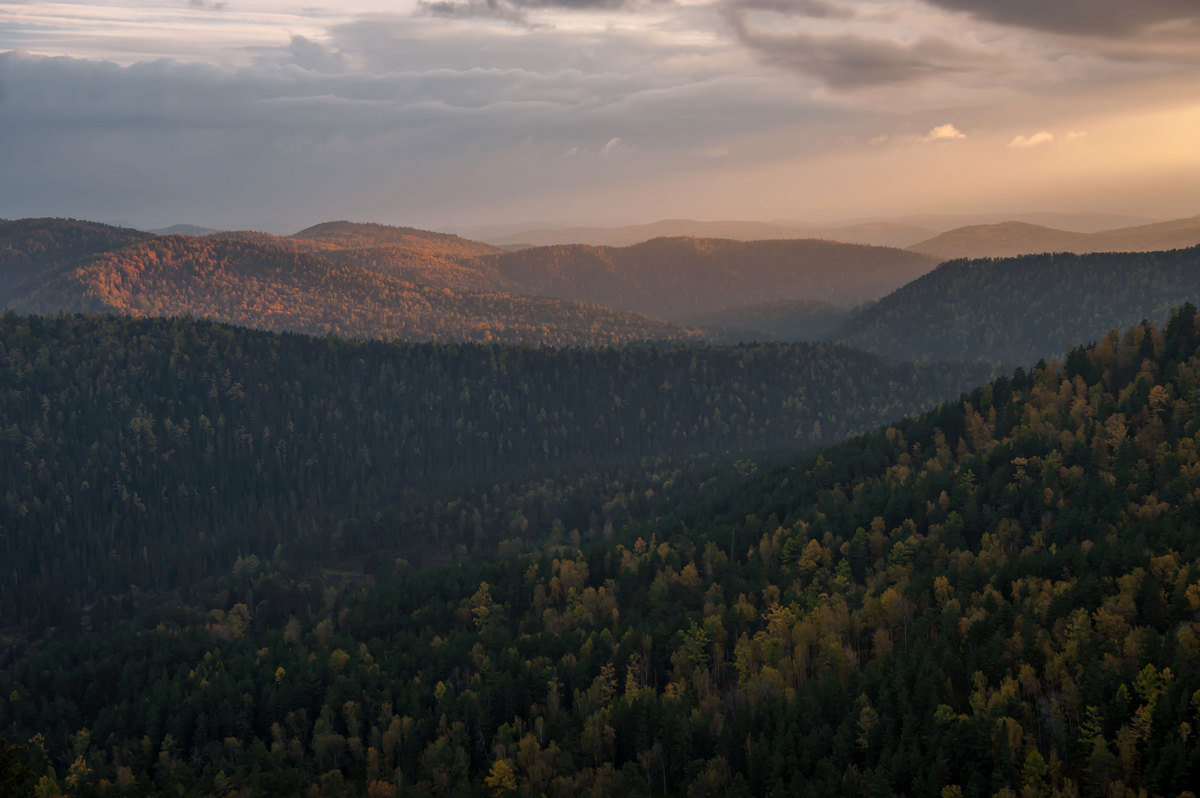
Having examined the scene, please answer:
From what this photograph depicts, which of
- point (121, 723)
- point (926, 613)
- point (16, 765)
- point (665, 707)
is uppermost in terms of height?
point (16, 765)

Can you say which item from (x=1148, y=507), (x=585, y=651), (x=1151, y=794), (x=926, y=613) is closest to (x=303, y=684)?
(x=585, y=651)

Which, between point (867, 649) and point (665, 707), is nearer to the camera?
point (665, 707)

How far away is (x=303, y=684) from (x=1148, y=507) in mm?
168332

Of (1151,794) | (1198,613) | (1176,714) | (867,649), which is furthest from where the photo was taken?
(867,649)

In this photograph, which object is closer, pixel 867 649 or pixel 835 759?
pixel 835 759

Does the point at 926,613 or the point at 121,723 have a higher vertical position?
the point at 926,613

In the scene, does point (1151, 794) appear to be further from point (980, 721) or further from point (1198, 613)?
point (1198, 613)

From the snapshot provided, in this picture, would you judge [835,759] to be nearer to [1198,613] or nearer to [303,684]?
[1198,613]

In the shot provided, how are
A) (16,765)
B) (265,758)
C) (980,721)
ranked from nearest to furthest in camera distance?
(16,765) → (980,721) → (265,758)

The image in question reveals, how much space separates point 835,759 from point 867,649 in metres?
37.5

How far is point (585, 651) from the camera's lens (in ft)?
573

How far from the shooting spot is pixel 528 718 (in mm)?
164250

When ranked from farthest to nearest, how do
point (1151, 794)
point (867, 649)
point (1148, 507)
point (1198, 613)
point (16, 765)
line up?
point (1148, 507) < point (867, 649) < point (1198, 613) < point (1151, 794) < point (16, 765)

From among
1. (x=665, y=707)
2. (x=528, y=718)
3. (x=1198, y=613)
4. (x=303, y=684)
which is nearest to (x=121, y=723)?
(x=303, y=684)
